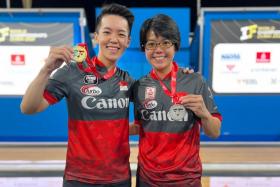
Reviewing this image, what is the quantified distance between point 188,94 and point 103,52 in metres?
0.35

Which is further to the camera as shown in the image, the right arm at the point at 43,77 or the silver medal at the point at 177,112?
the silver medal at the point at 177,112

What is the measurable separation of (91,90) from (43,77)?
7.3 inches

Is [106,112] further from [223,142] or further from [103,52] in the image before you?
[223,142]

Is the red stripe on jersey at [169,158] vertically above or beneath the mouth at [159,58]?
beneath

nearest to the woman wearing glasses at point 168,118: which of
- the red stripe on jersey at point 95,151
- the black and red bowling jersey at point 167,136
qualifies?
the black and red bowling jersey at point 167,136

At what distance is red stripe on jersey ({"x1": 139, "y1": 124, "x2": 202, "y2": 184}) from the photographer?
47.6 inches

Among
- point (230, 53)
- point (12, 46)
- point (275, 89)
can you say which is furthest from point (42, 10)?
point (275, 89)

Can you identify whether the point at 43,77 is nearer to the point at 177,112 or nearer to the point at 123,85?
the point at 123,85

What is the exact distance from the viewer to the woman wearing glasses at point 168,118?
121cm

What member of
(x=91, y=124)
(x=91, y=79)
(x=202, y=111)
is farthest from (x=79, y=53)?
(x=202, y=111)

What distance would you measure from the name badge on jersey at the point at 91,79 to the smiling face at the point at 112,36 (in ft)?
0.30

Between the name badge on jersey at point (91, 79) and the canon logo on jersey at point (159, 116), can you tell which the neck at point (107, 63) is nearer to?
the name badge on jersey at point (91, 79)

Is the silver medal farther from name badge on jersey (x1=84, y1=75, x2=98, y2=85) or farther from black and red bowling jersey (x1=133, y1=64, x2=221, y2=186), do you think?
name badge on jersey (x1=84, y1=75, x2=98, y2=85)

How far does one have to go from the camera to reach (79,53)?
1171mm
